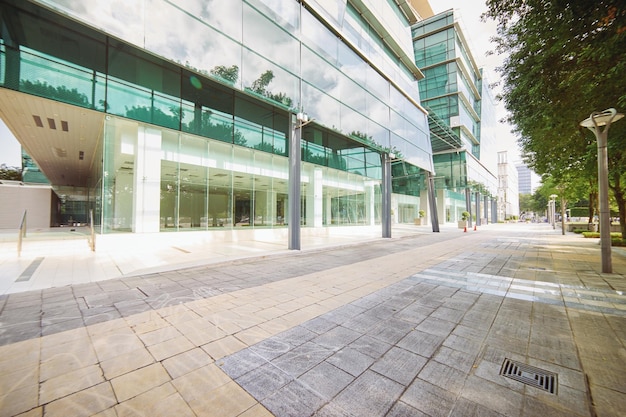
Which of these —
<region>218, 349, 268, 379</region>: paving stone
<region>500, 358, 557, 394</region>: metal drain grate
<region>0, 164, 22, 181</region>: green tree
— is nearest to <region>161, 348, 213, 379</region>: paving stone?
<region>218, 349, 268, 379</region>: paving stone

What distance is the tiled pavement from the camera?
2100 mm

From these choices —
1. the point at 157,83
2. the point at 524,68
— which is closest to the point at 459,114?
the point at 524,68

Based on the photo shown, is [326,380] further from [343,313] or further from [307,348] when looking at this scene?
[343,313]

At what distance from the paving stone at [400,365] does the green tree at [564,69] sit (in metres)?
6.42

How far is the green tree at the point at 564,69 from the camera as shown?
16.3ft

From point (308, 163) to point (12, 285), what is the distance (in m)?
15.2

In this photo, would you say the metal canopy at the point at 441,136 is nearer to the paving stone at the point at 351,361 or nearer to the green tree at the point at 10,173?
the paving stone at the point at 351,361

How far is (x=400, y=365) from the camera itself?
265cm

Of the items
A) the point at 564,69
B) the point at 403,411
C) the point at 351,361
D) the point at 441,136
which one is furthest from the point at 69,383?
the point at 441,136

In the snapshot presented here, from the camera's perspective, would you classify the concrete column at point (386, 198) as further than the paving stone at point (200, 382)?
Yes

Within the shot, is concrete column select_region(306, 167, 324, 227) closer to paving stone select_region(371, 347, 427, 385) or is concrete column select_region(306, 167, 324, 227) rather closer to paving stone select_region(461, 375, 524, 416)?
paving stone select_region(371, 347, 427, 385)

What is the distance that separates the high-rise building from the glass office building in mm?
18574

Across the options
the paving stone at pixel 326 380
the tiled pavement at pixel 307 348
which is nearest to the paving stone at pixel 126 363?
the tiled pavement at pixel 307 348

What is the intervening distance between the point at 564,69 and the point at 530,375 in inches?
351
